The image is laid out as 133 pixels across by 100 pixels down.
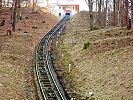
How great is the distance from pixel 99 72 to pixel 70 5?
4321 inches

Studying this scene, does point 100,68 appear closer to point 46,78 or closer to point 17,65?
point 46,78

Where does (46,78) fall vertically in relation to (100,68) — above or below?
below

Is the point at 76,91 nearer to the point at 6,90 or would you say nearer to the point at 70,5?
the point at 6,90

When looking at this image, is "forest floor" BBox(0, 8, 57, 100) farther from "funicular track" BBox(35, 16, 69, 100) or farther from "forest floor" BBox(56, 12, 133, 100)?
"forest floor" BBox(56, 12, 133, 100)

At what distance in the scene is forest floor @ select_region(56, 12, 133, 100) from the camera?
24125 mm

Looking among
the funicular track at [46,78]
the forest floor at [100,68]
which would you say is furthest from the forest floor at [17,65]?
the forest floor at [100,68]

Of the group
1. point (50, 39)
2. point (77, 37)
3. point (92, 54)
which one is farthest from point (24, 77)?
point (50, 39)

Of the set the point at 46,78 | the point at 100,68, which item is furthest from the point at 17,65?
the point at 100,68

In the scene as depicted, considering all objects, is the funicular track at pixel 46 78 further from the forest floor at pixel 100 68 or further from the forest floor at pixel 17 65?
the forest floor at pixel 100 68

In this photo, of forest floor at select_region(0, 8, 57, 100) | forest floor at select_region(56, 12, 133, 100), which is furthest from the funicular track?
forest floor at select_region(56, 12, 133, 100)

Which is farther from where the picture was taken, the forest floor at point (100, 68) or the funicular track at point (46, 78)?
the funicular track at point (46, 78)

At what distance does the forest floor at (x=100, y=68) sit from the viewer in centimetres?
Answer: 2412

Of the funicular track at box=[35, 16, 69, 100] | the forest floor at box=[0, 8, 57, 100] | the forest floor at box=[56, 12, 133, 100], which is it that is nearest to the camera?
the forest floor at box=[56, 12, 133, 100]

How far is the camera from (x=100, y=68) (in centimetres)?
2923
